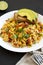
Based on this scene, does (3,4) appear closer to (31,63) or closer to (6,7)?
(6,7)

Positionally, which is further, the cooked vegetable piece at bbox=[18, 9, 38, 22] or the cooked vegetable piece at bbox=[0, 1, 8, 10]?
the cooked vegetable piece at bbox=[0, 1, 8, 10]

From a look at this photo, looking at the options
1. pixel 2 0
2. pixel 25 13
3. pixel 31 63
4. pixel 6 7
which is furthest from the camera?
pixel 2 0

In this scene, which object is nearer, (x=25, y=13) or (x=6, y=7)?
(x=25, y=13)

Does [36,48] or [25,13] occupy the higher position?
[25,13]

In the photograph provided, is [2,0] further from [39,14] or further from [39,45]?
[39,45]

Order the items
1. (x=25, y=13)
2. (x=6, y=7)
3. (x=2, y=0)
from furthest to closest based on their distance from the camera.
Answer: (x=2, y=0) → (x=6, y=7) → (x=25, y=13)

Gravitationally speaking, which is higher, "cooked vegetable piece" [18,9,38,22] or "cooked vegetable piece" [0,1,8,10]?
"cooked vegetable piece" [18,9,38,22]

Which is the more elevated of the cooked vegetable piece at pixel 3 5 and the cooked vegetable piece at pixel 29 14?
the cooked vegetable piece at pixel 29 14

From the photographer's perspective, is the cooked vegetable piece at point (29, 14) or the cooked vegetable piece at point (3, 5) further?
the cooked vegetable piece at point (3, 5)

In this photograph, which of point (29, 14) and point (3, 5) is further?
point (3, 5)

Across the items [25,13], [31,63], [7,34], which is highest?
[25,13]

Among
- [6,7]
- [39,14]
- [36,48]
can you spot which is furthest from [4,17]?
[36,48]
